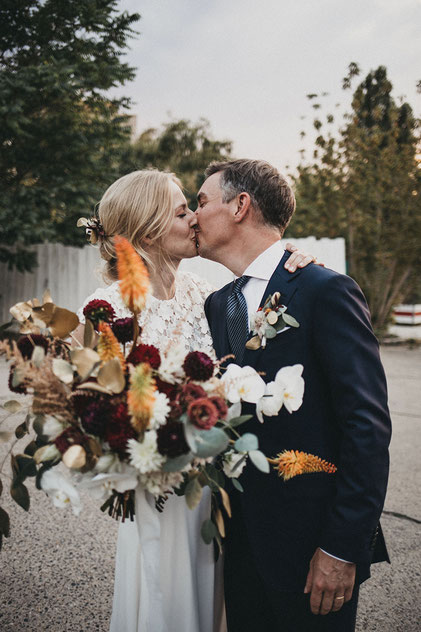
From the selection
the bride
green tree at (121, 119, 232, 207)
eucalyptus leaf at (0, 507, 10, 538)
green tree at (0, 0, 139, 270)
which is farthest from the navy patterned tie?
green tree at (121, 119, 232, 207)

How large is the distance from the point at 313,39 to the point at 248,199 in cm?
387

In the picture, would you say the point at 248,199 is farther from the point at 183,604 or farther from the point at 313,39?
the point at 313,39

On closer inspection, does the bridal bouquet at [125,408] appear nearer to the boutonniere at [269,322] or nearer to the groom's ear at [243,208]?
the boutonniere at [269,322]

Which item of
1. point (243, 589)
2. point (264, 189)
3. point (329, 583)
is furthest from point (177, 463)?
point (264, 189)

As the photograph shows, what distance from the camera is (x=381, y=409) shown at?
1.48 m

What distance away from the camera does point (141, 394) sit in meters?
0.96

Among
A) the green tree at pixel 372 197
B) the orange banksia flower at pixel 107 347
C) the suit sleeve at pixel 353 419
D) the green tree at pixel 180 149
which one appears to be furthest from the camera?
the green tree at pixel 180 149

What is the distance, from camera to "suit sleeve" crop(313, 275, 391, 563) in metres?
1.44

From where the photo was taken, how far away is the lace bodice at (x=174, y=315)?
2.10 metres

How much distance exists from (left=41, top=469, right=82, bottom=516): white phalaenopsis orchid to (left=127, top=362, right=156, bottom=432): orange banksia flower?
24 centimetres

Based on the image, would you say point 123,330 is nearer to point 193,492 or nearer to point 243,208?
point 193,492

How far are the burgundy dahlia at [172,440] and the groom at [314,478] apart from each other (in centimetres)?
65

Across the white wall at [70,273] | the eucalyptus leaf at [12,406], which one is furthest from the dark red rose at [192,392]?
the white wall at [70,273]

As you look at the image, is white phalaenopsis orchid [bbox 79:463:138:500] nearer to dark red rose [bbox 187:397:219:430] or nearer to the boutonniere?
dark red rose [bbox 187:397:219:430]
